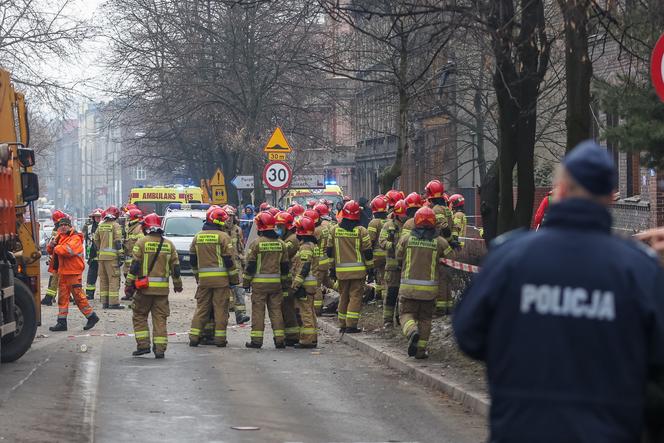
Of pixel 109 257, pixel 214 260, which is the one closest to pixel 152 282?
pixel 214 260

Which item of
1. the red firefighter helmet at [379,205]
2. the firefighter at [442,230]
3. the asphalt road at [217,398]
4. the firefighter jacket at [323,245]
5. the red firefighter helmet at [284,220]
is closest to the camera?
the asphalt road at [217,398]

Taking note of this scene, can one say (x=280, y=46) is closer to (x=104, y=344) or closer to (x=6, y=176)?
(x=104, y=344)

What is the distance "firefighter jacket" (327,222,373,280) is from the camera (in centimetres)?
1716

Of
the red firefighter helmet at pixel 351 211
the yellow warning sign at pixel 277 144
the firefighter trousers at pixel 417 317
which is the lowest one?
the firefighter trousers at pixel 417 317

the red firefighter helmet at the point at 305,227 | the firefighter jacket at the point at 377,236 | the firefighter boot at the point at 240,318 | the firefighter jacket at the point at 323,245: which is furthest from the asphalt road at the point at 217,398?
the firefighter boot at the point at 240,318

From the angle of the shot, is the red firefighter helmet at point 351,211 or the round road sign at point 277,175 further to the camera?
the round road sign at point 277,175

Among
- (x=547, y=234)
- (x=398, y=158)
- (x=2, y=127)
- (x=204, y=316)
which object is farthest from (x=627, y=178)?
(x=547, y=234)

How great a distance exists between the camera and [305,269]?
16.1 m

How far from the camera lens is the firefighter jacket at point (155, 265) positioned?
14.9m

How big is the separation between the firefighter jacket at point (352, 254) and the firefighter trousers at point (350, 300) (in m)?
0.13

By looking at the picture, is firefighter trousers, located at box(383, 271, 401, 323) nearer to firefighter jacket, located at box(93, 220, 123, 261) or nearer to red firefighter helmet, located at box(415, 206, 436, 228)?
red firefighter helmet, located at box(415, 206, 436, 228)

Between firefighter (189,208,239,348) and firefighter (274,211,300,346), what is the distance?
75 centimetres

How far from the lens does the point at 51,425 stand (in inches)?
390

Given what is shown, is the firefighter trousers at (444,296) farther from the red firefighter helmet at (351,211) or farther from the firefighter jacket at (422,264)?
the firefighter jacket at (422,264)
